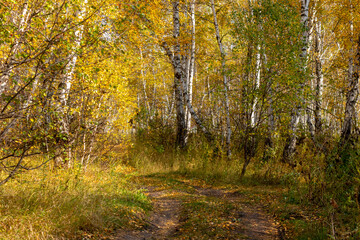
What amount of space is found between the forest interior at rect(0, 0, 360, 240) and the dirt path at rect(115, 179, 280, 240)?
0.11ft

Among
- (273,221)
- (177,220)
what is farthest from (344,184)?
(177,220)

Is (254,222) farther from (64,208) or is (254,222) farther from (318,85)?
(318,85)

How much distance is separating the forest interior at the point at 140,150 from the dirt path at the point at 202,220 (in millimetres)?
34

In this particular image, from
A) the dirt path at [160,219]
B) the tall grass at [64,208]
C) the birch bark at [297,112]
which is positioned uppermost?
the birch bark at [297,112]

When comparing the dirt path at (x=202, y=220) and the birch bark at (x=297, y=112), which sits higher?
the birch bark at (x=297, y=112)

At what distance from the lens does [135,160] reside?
11914 millimetres

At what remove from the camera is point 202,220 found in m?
5.29

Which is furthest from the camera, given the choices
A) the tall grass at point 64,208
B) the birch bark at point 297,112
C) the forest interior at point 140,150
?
the birch bark at point 297,112

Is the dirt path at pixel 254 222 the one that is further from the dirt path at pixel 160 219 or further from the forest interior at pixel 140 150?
the dirt path at pixel 160 219

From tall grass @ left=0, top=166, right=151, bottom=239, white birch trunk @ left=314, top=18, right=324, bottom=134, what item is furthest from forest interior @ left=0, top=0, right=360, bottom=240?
white birch trunk @ left=314, top=18, right=324, bottom=134

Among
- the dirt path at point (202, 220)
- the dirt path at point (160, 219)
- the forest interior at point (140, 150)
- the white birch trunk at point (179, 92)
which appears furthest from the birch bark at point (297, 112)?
the white birch trunk at point (179, 92)

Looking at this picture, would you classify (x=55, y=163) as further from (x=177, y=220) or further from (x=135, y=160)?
(x=135, y=160)

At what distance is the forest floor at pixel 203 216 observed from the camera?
4.66 metres

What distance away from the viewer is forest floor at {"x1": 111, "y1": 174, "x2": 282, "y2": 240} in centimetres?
466
